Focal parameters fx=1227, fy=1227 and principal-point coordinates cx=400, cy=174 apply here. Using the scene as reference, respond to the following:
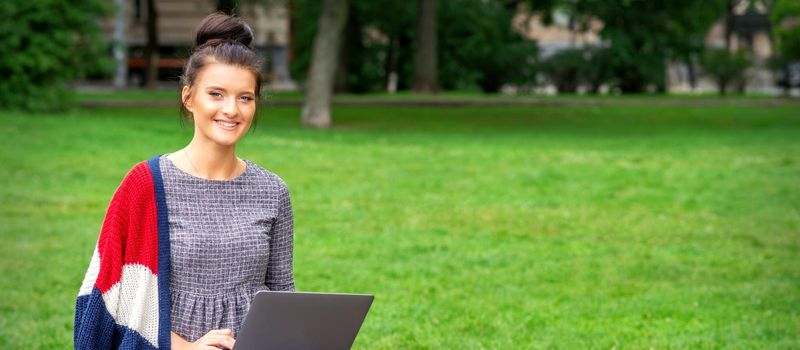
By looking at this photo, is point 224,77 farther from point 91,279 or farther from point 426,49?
point 426,49

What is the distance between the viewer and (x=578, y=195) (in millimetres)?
14188

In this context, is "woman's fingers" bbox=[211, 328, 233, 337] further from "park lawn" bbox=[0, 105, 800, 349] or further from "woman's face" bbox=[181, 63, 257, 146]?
"park lawn" bbox=[0, 105, 800, 349]

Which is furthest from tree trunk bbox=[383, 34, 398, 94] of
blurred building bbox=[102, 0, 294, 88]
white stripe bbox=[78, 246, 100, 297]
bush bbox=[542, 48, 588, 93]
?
white stripe bbox=[78, 246, 100, 297]

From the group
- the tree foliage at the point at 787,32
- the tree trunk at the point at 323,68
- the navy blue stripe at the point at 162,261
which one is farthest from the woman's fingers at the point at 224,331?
the tree foliage at the point at 787,32

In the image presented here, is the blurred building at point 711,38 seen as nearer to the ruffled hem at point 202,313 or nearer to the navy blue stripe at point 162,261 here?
the ruffled hem at point 202,313

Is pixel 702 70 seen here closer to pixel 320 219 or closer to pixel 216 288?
pixel 320 219

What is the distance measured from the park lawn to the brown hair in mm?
3847

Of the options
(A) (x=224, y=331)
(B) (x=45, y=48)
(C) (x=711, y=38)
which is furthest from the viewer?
(C) (x=711, y=38)

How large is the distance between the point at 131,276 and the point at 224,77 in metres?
0.63

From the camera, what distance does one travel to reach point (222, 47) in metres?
3.56

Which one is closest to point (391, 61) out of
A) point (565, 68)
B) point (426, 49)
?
point (565, 68)

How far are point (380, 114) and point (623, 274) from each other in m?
21.2

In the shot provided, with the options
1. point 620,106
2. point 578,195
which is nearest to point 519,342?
point 578,195

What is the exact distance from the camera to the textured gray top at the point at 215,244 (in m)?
3.53
